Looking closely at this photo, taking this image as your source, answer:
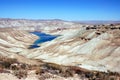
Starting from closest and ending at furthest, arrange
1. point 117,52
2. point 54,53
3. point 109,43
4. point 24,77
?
1. point 24,77
2. point 117,52
3. point 109,43
4. point 54,53

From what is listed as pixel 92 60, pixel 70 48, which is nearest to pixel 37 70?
pixel 92 60

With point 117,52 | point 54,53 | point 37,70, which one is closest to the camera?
point 37,70

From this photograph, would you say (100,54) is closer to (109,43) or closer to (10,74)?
(109,43)

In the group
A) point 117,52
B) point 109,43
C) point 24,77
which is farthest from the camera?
point 109,43

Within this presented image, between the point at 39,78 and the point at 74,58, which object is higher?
the point at 39,78

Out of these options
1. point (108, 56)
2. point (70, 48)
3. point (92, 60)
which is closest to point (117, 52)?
point (108, 56)

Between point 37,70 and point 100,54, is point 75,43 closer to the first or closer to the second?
point 100,54

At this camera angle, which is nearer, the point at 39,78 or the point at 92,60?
the point at 39,78

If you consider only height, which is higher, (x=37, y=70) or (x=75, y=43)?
(x=37, y=70)

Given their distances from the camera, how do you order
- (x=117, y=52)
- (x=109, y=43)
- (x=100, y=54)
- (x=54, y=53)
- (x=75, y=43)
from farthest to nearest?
(x=75, y=43), (x=54, y=53), (x=109, y=43), (x=100, y=54), (x=117, y=52)
